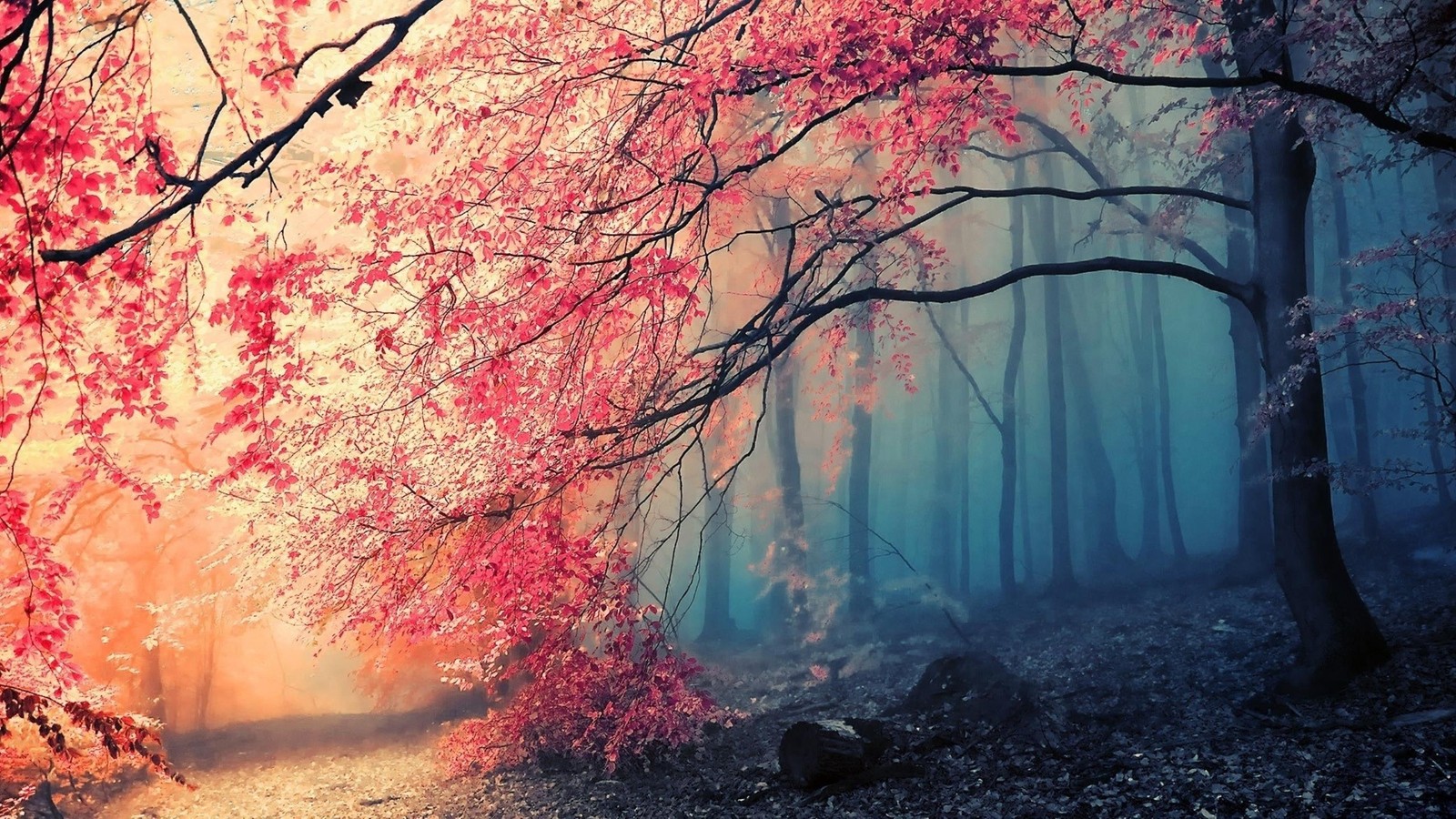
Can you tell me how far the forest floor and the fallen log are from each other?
7.5 inches

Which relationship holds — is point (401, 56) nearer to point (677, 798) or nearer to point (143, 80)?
point (143, 80)

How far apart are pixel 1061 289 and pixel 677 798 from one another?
22433mm

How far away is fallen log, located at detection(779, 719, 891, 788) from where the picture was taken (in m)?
7.78

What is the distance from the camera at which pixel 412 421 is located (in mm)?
9594

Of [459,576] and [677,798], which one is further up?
[459,576]

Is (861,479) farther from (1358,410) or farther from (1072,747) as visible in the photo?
(1072,747)

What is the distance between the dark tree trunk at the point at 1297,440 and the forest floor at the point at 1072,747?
1.22ft

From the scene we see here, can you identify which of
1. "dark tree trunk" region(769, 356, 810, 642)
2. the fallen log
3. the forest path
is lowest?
the forest path

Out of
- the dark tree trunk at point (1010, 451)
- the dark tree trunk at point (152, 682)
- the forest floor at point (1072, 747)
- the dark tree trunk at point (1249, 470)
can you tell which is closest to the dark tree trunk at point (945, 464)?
the dark tree trunk at point (1010, 451)

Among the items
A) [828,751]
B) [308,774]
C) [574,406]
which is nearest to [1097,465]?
[828,751]

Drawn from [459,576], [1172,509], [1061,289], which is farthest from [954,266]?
[459,576]

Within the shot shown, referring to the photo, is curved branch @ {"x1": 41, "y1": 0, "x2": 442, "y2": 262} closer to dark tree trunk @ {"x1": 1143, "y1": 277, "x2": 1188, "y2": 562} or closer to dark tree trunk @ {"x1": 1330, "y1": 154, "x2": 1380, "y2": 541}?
Answer: dark tree trunk @ {"x1": 1330, "y1": 154, "x2": 1380, "y2": 541}

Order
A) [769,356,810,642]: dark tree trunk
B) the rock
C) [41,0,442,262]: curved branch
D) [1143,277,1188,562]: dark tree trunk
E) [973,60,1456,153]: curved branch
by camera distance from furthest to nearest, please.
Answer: [1143,277,1188,562]: dark tree trunk
[769,356,810,642]: dark tree trunk
the rock
[973,60,1456,153]: curved branch
[41,0,442,262]: curved branch

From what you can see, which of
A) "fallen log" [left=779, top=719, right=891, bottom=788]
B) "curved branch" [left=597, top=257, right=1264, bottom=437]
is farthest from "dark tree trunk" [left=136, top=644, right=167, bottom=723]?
"curved branch" [left=597, top=257, right=1264, bottom=437]
